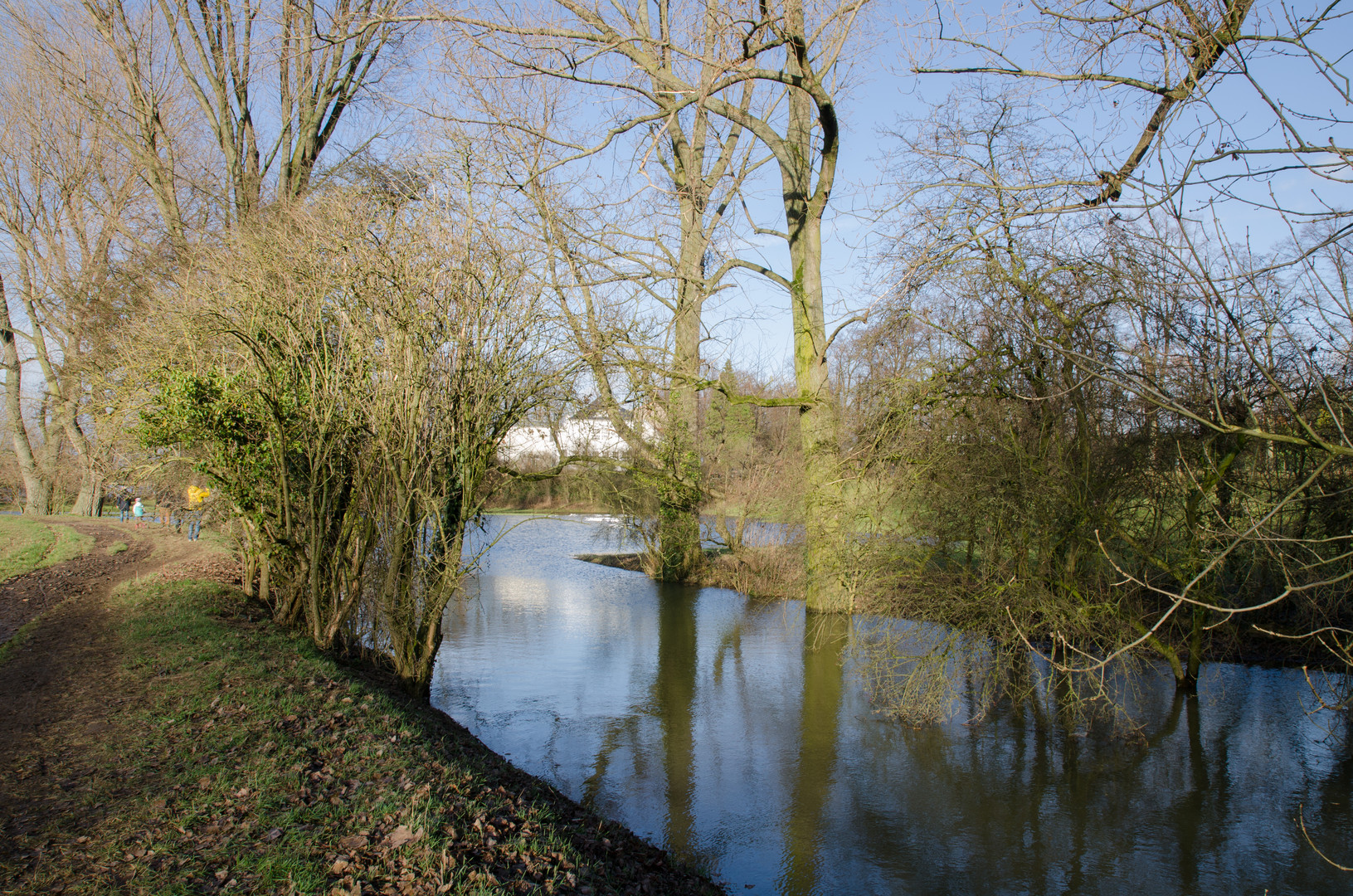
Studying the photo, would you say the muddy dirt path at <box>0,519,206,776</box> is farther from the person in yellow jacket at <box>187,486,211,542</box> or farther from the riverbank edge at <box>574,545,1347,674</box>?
the riverbank edge at <box>574,545,1347,674</box>

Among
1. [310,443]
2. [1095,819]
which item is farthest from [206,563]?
[1095,819]

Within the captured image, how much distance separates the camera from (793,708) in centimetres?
1037

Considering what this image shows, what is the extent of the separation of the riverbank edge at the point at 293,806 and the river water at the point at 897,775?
1.14m

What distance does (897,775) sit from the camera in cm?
814

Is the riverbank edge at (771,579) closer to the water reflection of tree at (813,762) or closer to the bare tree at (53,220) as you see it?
the water reflection of tree at (813,762)

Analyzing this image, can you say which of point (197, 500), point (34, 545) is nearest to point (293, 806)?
point (197, 500)

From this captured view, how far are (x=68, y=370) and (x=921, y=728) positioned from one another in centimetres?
1856

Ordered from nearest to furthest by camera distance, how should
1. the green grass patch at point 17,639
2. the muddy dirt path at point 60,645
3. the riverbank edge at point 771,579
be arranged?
the muddy dirt path at point 60,645 → the green grass patch at point 17,639 → the riverbank edge at point 771,579

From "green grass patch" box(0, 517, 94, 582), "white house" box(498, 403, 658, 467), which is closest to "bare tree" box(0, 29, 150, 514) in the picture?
"green grass patch" box(0, 517, 94, 582)

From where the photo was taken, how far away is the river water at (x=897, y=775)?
6359 millimetres

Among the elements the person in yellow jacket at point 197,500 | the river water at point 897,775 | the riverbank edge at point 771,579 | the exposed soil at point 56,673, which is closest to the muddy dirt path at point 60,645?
the exposed soil at point 56,673

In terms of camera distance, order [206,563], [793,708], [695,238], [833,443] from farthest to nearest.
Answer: [695,238] → [206,563] → [833,443] → [793,708]

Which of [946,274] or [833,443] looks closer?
[946,274]

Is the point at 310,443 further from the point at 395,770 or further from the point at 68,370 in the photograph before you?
the point at 68,370
